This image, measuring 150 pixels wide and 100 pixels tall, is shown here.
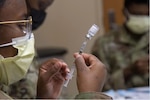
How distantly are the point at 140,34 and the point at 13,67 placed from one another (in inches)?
56.3

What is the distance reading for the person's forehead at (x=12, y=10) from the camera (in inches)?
36.1

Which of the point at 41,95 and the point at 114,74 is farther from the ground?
the point at 41,95

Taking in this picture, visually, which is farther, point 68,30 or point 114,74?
point 114,74

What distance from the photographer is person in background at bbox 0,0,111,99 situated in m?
0.91

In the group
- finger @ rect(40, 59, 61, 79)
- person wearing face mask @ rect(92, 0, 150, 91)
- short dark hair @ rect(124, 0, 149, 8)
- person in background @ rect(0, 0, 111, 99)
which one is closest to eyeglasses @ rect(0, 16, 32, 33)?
person in background @ rect(0, 0, 111, 99)

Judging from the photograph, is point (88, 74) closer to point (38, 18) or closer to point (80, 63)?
point (80, 63)

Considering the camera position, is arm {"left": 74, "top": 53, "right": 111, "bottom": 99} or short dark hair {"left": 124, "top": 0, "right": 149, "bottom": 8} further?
short dark hair {"left": 124, "top": 0, "right": 149, "bottom": 8}

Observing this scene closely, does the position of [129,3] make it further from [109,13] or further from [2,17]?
[2,17]

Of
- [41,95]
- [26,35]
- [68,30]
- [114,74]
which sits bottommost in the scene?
[114,74]

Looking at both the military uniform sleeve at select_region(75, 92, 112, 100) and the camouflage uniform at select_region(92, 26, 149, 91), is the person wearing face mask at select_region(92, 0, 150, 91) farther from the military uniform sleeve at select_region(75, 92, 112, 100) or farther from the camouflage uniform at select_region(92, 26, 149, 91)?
the military uniform sleeve at select_region(75, 92, 112, 100)

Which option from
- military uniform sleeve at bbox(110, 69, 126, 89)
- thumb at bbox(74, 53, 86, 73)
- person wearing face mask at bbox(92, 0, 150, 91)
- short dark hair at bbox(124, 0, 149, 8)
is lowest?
military uniform sleeve at bbox(110, 69, 126, 89)

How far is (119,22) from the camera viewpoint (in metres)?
2.73

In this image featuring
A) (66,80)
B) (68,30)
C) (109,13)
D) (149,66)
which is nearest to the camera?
(66,80)

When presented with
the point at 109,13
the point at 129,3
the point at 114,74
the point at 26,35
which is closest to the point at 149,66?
the point at 114,74
